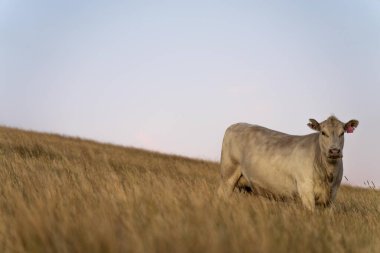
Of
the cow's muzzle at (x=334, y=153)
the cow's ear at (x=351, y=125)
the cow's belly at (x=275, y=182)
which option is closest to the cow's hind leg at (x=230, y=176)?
the cow's belly at (x=275, y=182)

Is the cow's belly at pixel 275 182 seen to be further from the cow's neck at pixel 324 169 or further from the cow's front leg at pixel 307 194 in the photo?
the cow's neck at pixel 324 169

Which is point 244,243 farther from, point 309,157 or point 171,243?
point 309,157

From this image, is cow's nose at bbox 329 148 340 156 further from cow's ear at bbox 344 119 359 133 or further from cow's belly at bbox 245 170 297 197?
cow's belly at bbox 245 170 297 197

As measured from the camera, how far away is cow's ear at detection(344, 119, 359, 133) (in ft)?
25.3

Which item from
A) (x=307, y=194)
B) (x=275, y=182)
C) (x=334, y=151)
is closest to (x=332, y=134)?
(x=334, y=151)

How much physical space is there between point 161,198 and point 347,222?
2795mm

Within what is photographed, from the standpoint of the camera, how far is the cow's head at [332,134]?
23.4ft

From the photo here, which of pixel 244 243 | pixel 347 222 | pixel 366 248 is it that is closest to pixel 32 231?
pixel 244 243

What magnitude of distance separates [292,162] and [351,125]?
110 cm

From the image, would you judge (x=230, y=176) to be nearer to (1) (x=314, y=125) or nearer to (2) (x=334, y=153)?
(1) (x=314, y=125)

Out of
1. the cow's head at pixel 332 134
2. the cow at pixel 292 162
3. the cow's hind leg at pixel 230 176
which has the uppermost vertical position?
the cow's head at pixel 332 134

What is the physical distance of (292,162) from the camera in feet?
25.7

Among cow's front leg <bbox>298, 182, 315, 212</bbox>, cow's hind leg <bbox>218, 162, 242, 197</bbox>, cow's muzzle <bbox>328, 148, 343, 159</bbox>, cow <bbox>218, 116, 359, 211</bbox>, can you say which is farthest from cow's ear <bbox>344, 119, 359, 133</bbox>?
cow's hind leg <bbox>218, 162, 242, 197</bbox>

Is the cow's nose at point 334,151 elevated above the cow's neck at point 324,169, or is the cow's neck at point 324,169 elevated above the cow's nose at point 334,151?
the cow's nose at point 334,151
